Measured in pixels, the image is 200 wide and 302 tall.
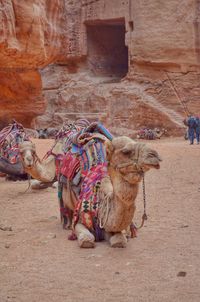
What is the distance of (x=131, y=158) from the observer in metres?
4.20

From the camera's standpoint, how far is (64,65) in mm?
25766

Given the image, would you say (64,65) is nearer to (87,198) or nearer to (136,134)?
(136,134)

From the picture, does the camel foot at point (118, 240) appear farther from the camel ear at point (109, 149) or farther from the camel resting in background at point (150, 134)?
the camel resting in background at point (150, 134)

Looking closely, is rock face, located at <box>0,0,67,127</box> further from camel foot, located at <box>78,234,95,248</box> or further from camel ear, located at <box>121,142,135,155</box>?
camel ear, located at <box>121,142,135,155</box>

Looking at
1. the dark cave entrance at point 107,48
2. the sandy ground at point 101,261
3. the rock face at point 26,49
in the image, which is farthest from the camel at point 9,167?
the dark cave entrance at point 107,48

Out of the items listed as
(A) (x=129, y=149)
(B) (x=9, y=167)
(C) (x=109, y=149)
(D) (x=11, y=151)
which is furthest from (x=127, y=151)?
(B) (x=9, y=167)

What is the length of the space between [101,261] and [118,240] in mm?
352

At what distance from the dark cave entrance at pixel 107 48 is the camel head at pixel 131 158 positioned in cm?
2091

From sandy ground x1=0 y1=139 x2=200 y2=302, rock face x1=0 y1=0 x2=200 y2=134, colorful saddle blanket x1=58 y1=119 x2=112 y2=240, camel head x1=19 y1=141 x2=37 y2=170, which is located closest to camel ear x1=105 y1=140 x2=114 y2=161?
colorful saddle blanket x1=58 y1=119 x2=112 y2=240

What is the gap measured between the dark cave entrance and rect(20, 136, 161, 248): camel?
20.8m

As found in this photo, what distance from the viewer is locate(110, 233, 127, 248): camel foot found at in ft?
15.4

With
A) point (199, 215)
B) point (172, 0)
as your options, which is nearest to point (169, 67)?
A: point (172, 0)

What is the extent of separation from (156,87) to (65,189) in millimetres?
18278

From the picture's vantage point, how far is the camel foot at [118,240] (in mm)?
4691
